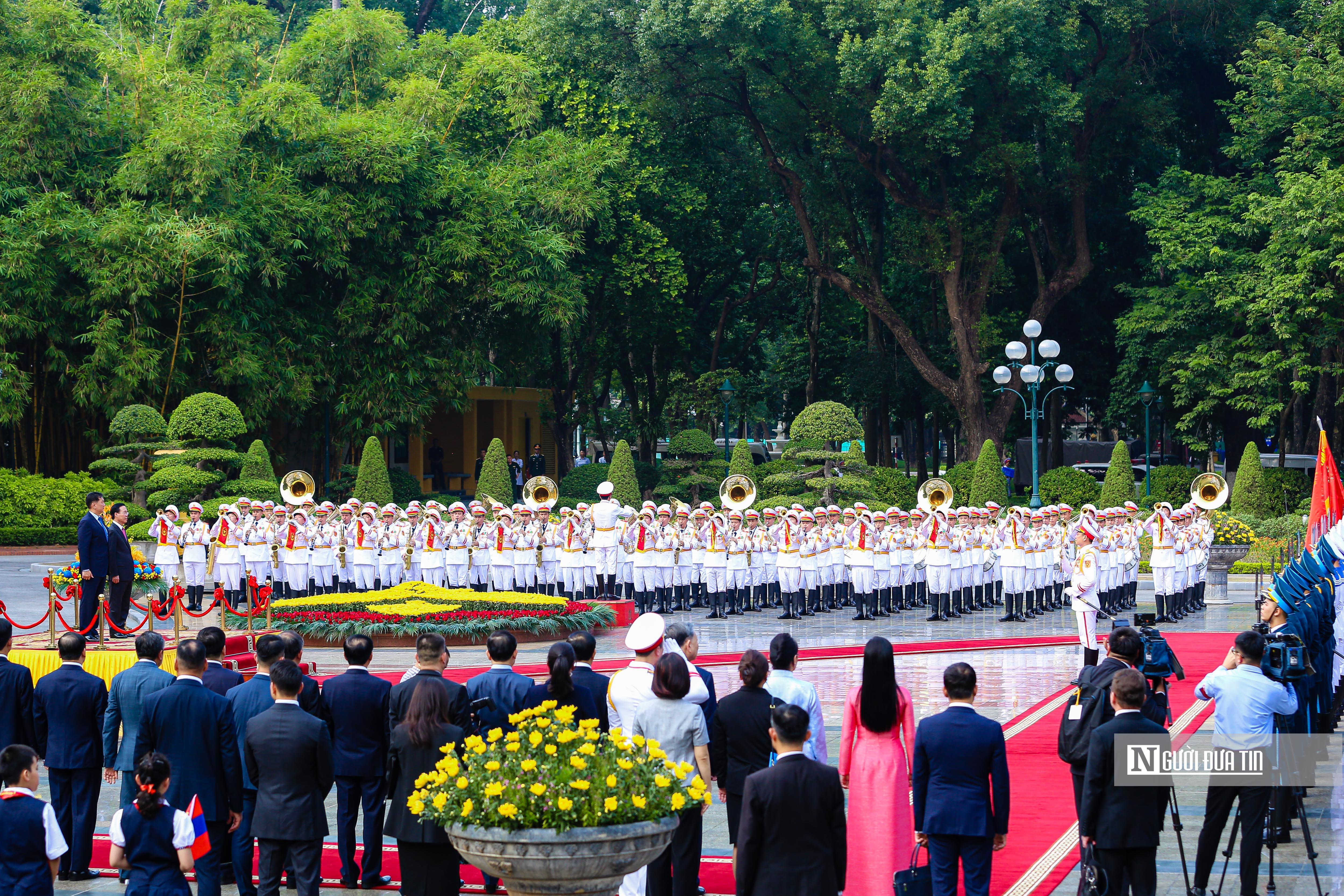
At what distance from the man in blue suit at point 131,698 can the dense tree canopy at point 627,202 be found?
1837 cm

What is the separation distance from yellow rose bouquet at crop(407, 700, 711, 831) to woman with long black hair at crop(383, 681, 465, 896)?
776 millimetres

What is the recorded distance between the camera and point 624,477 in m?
32.6

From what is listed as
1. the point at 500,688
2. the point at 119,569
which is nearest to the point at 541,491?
the point at 119,569

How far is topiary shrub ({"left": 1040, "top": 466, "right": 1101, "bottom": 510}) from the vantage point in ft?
110

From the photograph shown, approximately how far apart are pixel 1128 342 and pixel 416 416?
17.9m

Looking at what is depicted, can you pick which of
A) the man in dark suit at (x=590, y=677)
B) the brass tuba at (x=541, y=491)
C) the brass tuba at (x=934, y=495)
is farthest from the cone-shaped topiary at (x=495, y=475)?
the man in dark suit at (x=590, y=677)

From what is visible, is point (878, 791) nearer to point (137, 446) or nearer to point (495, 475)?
point (137, 446)

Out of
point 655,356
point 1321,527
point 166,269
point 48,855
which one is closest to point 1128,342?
point 655,356

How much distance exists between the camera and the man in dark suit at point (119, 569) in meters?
13.9

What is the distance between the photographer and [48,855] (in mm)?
5898

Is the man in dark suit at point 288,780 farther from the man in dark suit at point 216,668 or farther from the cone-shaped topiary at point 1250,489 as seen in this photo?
the cone-shaped topiary at point 1250,489

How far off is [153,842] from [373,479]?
2572 centimetres

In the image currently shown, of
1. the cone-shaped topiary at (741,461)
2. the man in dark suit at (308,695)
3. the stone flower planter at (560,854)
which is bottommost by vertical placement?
the stone flower planter at (560,854)

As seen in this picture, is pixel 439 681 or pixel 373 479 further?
pixel 373 479
